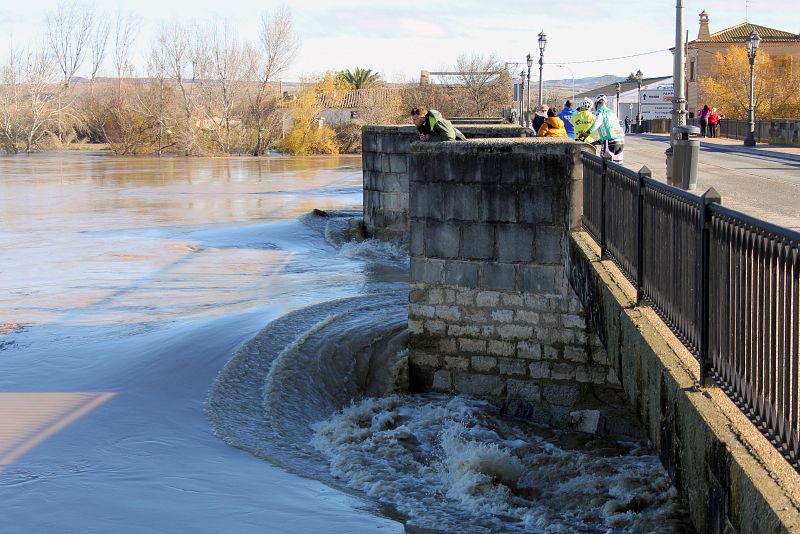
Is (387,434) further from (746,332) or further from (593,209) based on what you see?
(746,332)

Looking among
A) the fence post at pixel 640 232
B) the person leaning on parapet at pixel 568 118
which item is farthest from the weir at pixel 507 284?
the person leaning on parapet at pixel 568 118

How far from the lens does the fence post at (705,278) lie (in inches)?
204

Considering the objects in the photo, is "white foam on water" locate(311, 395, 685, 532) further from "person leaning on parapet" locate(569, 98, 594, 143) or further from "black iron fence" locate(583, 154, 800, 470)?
"person leaning on parapet" locate(569, 98, 594, 143)

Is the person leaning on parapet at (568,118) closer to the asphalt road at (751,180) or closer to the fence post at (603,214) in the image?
the asphalt road at (751,180)

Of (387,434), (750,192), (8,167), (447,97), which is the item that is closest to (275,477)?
(387,434)

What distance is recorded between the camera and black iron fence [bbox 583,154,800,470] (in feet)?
13.4

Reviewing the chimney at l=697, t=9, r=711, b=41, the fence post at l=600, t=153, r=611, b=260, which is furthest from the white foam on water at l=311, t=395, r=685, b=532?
the chimney at l=697, t=9, r=711, b=41

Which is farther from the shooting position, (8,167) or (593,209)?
(8,167)

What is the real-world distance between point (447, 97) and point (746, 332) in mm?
69863

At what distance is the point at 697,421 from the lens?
4828 mm

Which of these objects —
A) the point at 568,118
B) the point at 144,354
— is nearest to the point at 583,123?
the point at 568,118

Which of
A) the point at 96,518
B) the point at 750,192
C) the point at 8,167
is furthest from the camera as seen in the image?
the point at 8,167

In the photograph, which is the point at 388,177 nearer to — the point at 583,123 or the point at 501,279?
the point at 583,123

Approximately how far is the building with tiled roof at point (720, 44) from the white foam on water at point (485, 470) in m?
72.6
